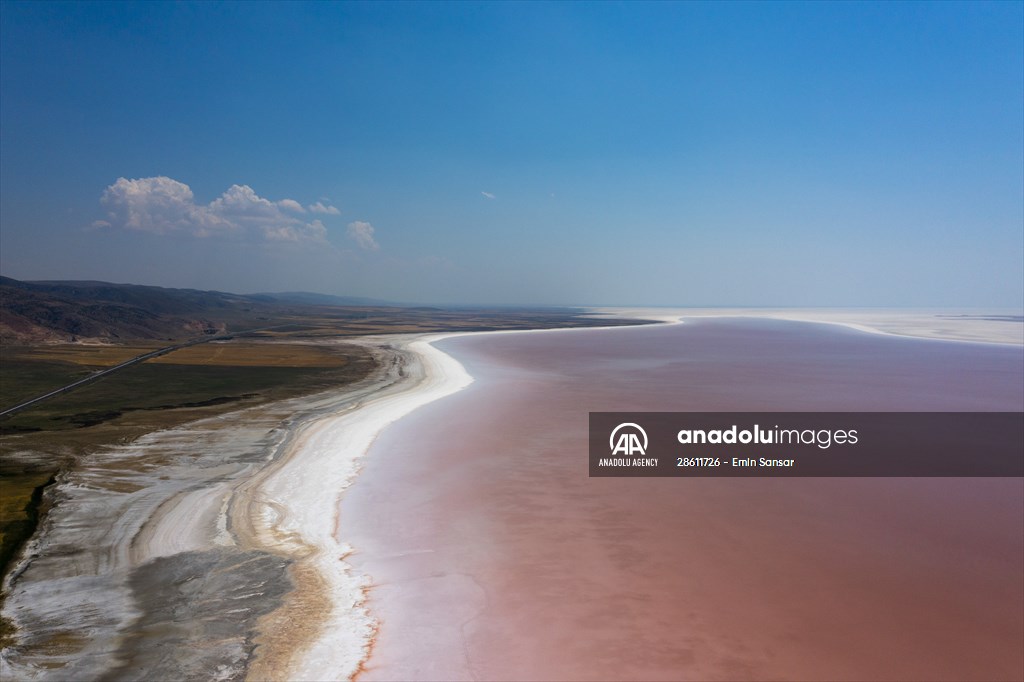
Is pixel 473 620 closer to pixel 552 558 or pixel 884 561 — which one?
pixel 552 558

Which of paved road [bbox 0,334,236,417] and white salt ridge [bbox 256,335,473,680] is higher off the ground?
paved road [bbox 0,334,236,417]

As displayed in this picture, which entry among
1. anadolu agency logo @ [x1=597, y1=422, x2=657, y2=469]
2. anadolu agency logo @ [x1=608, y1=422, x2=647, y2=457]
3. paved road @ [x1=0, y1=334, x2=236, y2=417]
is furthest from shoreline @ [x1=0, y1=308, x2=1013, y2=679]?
paved road @ [x1=0, y1=334, x2=236, y2=417]

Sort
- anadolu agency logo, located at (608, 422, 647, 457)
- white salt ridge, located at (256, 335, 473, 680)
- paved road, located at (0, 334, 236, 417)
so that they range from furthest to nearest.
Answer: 1. paved road, located at (0, 334, 236, 417)
2. anadolu agency logo, located at (608, 422, 647, 457)
3. white salt ridge, located at (256, 335, 473, 680)

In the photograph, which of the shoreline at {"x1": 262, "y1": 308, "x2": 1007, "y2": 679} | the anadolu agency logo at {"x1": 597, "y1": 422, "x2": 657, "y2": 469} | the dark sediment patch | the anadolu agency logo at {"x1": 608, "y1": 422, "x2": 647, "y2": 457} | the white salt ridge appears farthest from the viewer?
the anadolu agency logo at {"x1": 608, "y1": 422, "x2": 647, "y2": 457}

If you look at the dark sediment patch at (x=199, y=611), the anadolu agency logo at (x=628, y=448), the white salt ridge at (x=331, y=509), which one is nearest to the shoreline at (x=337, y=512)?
the white salt ridge at (x=331, y=509)

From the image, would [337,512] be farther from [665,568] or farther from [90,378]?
[90,378]

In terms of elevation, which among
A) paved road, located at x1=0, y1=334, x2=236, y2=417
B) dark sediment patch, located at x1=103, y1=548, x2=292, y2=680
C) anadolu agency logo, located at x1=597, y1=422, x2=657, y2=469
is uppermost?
paved road, located at x1=0, y1=334, x2=236, y2=417

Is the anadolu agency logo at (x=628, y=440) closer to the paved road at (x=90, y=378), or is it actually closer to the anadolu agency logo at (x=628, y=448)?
the anadolu agency logo at (x=628, y=448)

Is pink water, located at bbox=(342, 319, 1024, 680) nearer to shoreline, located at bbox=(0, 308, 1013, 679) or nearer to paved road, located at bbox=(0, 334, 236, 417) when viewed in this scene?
shoreline, located at bbox=(0, 308, 1013, 679)
